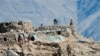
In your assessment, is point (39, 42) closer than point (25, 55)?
No

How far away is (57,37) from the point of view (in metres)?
49.2

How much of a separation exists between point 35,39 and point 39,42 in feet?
4.00

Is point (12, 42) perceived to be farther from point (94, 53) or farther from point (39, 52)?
point (94, 53)

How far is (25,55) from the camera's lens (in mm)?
40062

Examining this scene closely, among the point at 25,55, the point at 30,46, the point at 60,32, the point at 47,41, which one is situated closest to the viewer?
the point at 25,55

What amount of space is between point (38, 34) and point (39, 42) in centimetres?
278

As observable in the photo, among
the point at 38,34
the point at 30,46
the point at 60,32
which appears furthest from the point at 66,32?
the point at 30,46

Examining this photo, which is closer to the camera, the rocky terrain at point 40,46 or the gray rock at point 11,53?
the gray rock at point 11,53

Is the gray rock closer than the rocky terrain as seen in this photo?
Yes

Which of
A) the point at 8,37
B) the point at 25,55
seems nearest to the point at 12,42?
the point at 8,37

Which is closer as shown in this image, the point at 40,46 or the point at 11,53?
the point at 11,53

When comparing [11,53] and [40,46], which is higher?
[40,46]

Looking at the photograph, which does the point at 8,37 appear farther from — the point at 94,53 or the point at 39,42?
the point at 94,53

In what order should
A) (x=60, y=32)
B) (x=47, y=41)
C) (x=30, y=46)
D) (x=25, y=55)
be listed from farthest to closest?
(x=60, y=32), (x=47, y=41), (x=30, y=46), (x=25, y=55)
